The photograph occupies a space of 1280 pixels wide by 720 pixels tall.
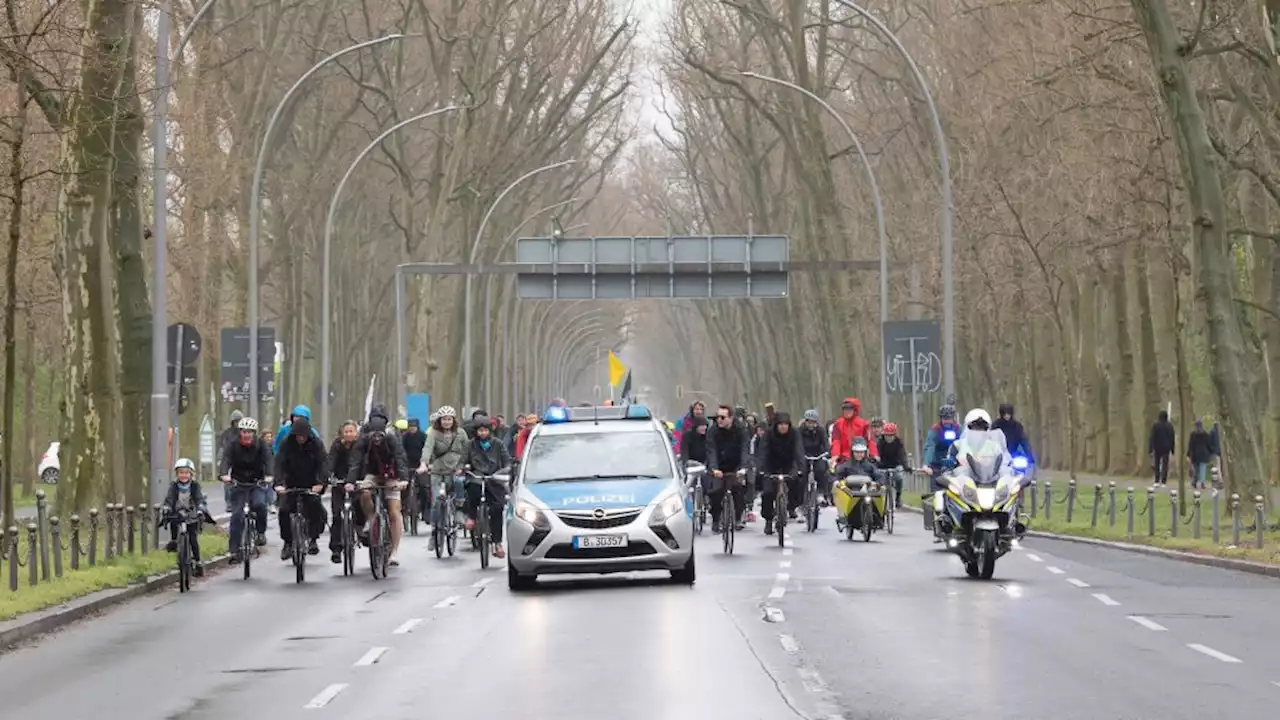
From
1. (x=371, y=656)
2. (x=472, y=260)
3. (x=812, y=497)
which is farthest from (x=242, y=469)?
(x=472, y=260)

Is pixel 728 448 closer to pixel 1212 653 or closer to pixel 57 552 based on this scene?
pixel 57 552

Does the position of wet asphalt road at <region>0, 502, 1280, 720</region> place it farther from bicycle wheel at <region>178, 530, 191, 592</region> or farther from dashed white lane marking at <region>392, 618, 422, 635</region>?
bicycle wheel at <region>178, 530, 191, 592</region>

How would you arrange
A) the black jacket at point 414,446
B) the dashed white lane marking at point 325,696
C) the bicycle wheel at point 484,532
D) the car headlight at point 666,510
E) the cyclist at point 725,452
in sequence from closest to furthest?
the dashed white lane marking at point 325,696 < the car headlight at point 666,510 < the bicycle wheel at point 484,532 < the cyclist at point 725,452 < the black jacket at point 414,446

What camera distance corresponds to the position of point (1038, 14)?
1651 inches

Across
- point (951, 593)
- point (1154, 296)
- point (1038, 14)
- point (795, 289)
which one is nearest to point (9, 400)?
point (951, 593)

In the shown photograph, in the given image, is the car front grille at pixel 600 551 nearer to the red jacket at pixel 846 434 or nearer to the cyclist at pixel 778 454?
the cyclist at pixel 778 454

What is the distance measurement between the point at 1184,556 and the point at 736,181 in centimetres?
4839

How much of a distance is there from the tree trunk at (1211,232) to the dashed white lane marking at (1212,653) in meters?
14.1

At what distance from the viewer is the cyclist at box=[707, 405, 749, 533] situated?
30734 mm

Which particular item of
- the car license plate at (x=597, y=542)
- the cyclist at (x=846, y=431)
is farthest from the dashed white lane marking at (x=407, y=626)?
the cyclist at (x=846, y=431)

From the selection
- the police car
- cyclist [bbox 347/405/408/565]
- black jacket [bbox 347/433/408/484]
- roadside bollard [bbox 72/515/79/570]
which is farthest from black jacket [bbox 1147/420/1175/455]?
roadside bollard [bbox 72/515/79/570]

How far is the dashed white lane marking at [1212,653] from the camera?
15.4 metres

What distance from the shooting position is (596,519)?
22.6m

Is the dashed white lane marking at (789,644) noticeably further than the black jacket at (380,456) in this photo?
No
